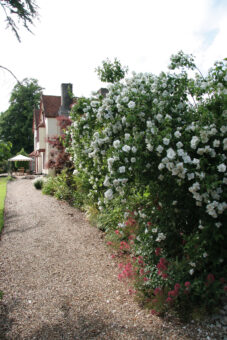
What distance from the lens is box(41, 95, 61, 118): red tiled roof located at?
79.4ft

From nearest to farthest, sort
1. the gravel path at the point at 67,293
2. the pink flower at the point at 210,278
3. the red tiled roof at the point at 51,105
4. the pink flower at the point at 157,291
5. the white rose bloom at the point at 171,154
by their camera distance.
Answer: the white rose bloom at the point at 171,154, the pink flower at the point at 210,278, the gravel path at the point at 67,293, the pink flower at the point at 157,291, the red tiled roof at the point at 51,105

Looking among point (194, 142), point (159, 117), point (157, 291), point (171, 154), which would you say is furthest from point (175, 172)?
point (157, 291)

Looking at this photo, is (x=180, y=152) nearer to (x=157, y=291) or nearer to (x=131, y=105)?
(x=131, y=105)

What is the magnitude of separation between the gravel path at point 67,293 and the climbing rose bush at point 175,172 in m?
0.38

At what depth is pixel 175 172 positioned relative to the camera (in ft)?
9.84

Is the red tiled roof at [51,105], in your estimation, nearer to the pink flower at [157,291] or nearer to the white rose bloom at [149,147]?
the white rose bloom at [149,147]

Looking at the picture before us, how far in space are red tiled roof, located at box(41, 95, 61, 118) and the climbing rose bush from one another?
20.8 meters

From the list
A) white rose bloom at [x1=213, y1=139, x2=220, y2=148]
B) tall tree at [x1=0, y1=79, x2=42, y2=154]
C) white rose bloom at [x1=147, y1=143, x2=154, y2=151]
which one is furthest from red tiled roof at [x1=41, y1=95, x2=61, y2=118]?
white rose bloom at [x1=213, y1=139, x2=220, y2=148]

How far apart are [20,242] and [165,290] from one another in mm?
4268

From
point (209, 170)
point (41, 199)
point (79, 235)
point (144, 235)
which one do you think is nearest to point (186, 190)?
point (209, 170)

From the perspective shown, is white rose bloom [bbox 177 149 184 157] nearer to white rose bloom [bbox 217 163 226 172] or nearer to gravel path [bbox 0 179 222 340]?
white rose bloom [bbox 217 163 226 172]

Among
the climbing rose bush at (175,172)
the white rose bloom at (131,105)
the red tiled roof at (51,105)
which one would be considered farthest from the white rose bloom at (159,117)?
the red tiled roof at (51,105)

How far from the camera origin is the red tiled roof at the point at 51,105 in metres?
24.2

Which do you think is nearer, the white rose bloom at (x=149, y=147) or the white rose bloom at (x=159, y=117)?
the white rose bloom at (x=149, y=147)
